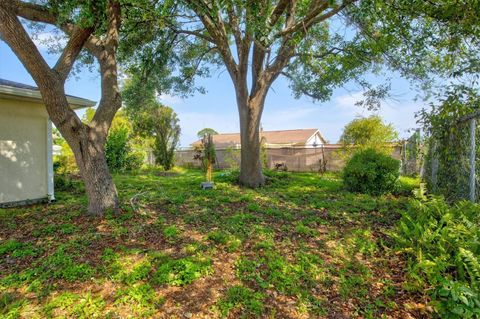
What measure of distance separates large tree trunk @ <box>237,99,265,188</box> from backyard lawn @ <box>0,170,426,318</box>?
109 inches

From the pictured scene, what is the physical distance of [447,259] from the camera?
9.03 feet

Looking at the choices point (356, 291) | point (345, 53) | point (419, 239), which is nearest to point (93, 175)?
point (356, 291)

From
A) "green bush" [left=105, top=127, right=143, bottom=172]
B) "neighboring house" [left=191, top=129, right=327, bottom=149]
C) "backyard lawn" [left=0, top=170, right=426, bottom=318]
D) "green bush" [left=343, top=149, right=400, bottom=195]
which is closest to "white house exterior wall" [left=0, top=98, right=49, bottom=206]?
"backyard lawn" [left=0, top=170, right=426, bottom=318]

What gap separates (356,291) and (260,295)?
0.97 meters

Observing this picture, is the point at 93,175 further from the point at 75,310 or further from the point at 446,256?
the point at 446,256

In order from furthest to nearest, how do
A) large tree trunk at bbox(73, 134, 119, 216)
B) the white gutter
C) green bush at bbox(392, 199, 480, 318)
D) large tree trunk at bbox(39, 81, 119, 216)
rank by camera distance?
the white gutter
large tree trunk at bbox(73, 134, 119, 216)
large tree trunk at bbox(39, 81, 119, 216)
green bush at bbox(392, 199, 480, 318)

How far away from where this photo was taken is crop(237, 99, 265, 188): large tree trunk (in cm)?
766

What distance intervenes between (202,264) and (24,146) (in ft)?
17.2

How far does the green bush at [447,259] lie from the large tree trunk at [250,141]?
15.1 ft

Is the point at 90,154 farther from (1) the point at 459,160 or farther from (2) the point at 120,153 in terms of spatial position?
(2) the point at 120,153

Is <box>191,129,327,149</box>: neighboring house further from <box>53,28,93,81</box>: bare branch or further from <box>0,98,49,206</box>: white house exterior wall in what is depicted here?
<box>53,28,93,81</box>: bare branch

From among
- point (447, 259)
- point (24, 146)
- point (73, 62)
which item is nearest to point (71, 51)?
point (73, 62)

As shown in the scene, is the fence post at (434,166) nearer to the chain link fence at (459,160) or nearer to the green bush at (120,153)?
the chain link fence at (459,160)

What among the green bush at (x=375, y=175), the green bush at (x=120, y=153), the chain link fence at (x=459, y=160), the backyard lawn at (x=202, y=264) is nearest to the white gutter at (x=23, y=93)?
the backyard lawn at (x=202, y=264)
